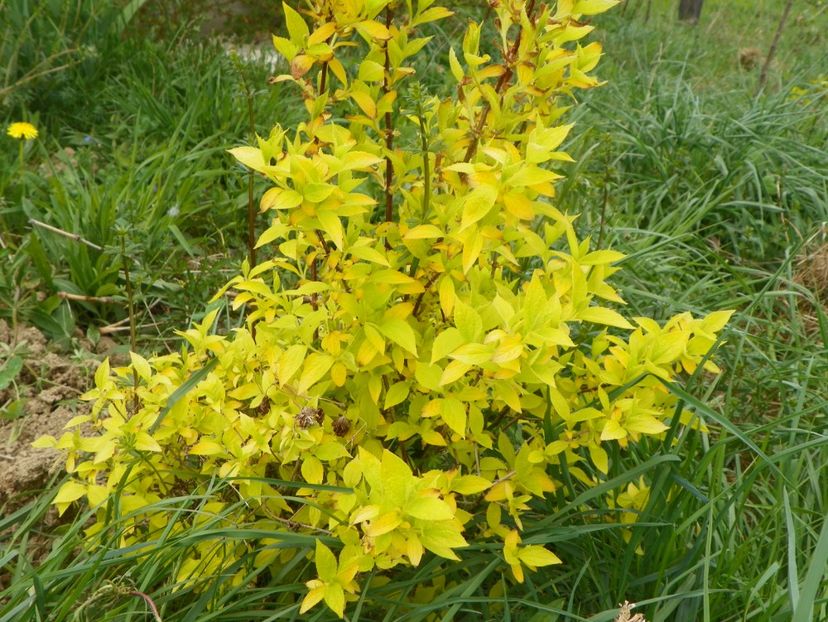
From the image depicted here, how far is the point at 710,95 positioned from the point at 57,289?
3.70 metres

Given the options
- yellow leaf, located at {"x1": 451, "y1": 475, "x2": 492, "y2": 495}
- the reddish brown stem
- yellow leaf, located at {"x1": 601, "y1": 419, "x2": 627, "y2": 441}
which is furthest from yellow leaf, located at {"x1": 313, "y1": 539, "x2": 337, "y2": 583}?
the reddish brown stem

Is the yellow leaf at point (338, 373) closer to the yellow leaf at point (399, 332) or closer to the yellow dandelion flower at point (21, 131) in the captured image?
the yellow leaf at point (399, 332)

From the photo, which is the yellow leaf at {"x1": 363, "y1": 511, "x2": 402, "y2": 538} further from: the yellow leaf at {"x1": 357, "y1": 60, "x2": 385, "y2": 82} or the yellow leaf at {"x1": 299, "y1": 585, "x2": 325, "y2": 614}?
the yellow leaf at {"x1": 357, "y1": 60, "x2": 385, "y2": 82}

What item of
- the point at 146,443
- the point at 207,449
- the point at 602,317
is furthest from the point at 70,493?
the point at 602,317

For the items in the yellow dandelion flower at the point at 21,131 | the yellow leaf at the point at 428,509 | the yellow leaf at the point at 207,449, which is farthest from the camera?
the yellow dandelion flower at the point at 21,131

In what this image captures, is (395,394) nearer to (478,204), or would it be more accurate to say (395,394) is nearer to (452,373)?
(452,373)

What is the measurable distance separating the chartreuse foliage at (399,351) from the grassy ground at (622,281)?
11 cm

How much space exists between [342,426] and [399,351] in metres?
0.21

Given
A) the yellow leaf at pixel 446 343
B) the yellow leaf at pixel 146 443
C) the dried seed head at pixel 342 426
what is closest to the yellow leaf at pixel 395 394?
the dried seed head at pixel 342 426

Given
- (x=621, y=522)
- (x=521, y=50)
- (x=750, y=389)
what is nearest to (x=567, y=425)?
(x=621, y=522)

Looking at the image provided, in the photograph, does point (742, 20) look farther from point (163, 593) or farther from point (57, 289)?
point (163, 593)

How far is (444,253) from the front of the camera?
4.77ft

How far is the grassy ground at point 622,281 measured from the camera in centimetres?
159

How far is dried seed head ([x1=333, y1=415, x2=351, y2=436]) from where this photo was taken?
1.56m
